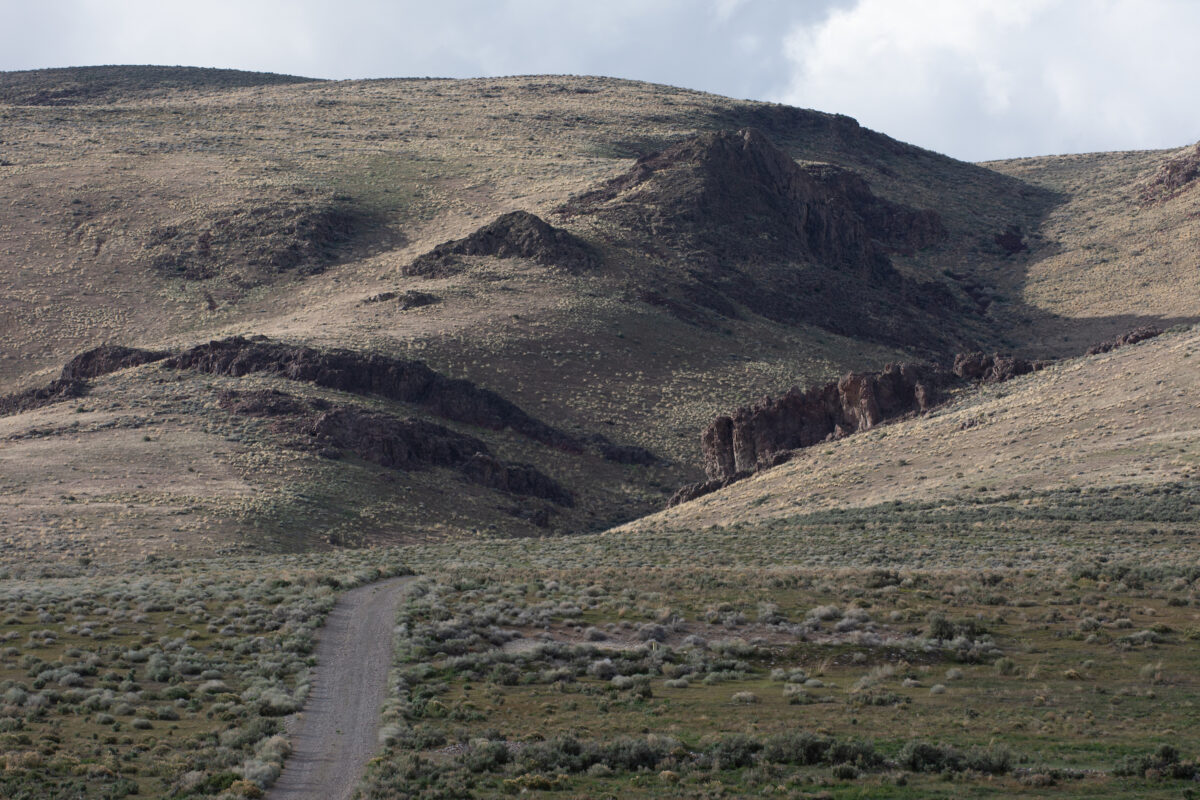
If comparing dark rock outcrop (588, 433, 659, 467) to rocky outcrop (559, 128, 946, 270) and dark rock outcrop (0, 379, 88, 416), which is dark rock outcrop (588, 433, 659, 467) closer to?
dark rock outcrop (0, 379, 88, 416)

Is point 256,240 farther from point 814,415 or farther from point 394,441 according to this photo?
point 814,415

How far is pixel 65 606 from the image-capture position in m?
26.8

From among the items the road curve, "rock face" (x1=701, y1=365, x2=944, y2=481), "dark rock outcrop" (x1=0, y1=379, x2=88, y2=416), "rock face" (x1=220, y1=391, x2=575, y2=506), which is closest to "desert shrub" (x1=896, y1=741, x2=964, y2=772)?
the road curve

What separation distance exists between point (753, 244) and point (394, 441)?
51489mm

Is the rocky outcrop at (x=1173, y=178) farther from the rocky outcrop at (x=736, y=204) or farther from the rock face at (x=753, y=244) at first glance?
the rocky outcrop at (x=736, y=204)

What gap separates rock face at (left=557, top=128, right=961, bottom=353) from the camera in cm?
9550

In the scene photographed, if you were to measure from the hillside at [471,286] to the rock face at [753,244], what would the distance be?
31 cm

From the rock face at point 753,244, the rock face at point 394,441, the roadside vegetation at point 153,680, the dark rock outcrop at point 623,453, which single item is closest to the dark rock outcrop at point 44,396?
the rock face at point 394,441

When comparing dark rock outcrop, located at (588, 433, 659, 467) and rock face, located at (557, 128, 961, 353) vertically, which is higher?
rock face, located at (557, 128, 961, 353)

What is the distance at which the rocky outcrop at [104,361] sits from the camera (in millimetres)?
69250

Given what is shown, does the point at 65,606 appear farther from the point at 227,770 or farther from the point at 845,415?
the point at 845,415

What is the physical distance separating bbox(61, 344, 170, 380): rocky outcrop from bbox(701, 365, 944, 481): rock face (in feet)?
107

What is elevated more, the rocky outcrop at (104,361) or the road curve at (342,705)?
the rocky outcrop at (104,361)

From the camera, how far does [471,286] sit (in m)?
85.7
